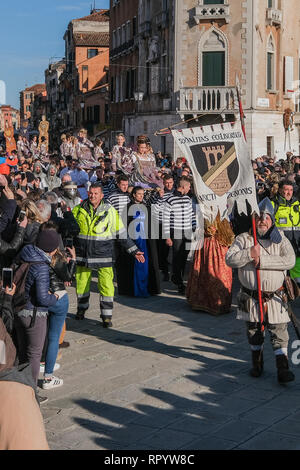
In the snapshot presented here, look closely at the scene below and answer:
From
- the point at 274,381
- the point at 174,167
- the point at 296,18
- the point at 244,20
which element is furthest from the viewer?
the point at 296,18

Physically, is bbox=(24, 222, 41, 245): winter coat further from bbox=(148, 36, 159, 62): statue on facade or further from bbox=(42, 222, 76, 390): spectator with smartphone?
bbox=(148, 36, 159, 62): statue on facade

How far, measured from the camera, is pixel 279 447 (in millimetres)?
5930

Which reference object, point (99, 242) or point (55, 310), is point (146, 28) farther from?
point (55, 310)

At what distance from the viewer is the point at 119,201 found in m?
12.3

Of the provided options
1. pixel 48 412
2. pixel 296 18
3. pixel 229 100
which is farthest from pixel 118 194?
pixel 296 18

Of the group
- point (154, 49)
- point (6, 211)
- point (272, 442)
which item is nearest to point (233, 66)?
point (154, 49)

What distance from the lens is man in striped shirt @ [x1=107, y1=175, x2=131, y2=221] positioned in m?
12.2

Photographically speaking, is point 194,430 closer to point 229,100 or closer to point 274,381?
point 274,381

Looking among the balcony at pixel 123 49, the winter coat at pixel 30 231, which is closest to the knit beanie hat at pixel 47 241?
the winter coat at pixel 30 231

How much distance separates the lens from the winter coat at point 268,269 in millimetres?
→ 7660

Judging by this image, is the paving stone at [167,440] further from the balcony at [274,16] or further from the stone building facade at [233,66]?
the balcony at [274,16]

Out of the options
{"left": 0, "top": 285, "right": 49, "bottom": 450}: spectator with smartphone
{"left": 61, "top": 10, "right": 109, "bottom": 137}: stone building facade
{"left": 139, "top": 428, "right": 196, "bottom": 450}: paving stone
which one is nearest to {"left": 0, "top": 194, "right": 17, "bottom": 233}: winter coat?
{"left": 139, "top": 428, "right": 196, "bottom": 450}: paving stone

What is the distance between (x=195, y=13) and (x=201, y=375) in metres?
25.3

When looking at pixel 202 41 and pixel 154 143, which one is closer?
pixel 202 41
